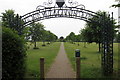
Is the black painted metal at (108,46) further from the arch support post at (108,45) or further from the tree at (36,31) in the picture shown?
the tree at (36,31)

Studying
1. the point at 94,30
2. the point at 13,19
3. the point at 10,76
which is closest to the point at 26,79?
the point at 10,76

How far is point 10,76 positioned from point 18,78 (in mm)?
618

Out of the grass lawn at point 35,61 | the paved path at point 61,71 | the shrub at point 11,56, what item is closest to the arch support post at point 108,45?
the paved path at point 61,71

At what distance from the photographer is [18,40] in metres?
6.48

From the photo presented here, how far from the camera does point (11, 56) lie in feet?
19.9

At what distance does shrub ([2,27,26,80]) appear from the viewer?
19.3 ft

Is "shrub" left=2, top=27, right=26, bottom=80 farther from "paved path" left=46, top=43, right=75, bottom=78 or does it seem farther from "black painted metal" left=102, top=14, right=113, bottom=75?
"black painted metal" left=102, top=14, right=113, bottom=75

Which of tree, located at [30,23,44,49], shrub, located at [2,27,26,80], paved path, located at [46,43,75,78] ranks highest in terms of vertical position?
tree, located at [30,23,44,49]

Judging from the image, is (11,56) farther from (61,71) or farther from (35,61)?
(35,61)

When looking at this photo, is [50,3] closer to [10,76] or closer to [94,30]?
[10,76]

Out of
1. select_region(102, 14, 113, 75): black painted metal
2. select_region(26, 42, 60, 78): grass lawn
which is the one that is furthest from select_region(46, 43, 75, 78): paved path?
select_region(102, 14, 113, 75): black painted metal

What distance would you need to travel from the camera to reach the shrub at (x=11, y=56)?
232 inches

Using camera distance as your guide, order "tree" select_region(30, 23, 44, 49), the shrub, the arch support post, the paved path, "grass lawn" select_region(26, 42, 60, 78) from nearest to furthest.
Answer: the shrub < the arch support post < the paved path < "grass lawn" select_region(26, 42, 60, 78) < "tree" select_region(30, 23, 44, 49)

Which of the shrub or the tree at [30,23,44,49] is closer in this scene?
the shrub
